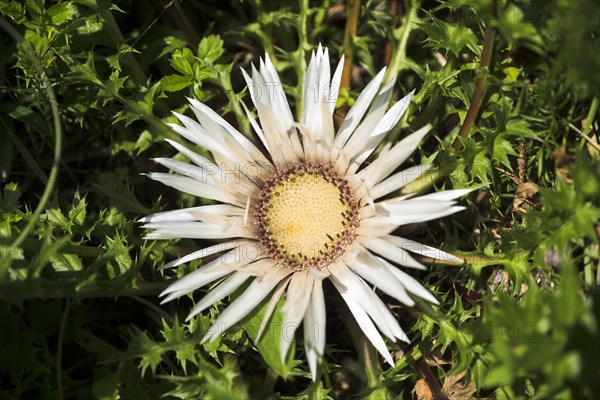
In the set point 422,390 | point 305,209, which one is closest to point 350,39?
point 305,209

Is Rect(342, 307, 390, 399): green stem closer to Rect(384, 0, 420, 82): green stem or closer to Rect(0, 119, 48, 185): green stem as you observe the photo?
Rect(384, 0, 420, 82): green stem

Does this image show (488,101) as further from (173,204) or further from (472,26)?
(173,204)

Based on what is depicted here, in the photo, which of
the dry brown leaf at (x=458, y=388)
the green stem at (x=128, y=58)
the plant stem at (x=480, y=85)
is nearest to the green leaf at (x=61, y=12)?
the green stem at (x=128, y=58)

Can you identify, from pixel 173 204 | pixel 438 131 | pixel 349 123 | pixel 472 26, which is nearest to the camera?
pixel 349 123

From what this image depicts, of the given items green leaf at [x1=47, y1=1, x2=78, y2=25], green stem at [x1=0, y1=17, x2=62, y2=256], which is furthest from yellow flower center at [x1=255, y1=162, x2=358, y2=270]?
green leaf at [x1=47, y1=1, x2=78, y2=25]

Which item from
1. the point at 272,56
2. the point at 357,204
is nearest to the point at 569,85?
the point at 357,204

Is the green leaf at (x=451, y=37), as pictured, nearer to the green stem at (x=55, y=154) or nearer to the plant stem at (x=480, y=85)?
the plant stem at (x=480, y=85)

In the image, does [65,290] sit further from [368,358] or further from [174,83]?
[368,358]
